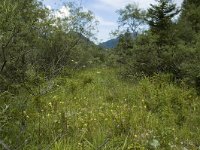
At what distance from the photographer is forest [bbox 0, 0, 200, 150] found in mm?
6043

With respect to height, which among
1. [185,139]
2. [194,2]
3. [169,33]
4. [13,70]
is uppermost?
[194,2]

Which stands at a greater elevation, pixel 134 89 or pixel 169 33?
pixel 169 33

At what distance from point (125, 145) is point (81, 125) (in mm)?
1274

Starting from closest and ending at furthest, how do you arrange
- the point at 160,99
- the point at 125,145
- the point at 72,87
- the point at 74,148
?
the point at 74,148 < the point at 125,145 < the point at 160,99 < the point at 72,87

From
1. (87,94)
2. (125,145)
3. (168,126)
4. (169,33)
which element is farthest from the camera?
(169,33)

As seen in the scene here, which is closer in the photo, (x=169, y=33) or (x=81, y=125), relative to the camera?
(x=81, y=125)

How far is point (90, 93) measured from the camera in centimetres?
1159

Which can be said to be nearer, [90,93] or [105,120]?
[105,120]

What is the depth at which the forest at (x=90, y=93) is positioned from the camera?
238 inches

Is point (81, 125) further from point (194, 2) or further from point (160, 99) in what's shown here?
point (194, 2)

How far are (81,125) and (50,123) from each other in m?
0.59

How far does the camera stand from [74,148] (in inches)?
221

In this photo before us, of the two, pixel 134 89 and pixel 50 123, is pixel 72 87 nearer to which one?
→ pixel 134 89

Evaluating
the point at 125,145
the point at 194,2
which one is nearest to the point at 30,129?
the point at 125,145
